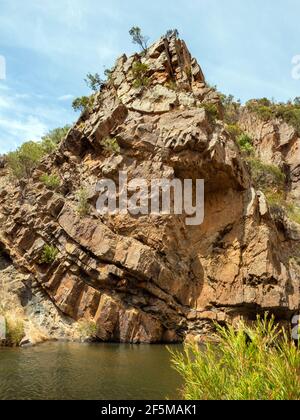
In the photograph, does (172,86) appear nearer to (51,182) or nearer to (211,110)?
(211,110)

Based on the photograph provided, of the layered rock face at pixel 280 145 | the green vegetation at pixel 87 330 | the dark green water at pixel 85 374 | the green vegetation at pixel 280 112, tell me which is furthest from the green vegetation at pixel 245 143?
the dark green water at pixel 85 374

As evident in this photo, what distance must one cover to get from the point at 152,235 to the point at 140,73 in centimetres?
1882

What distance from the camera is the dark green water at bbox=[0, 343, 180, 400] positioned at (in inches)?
628

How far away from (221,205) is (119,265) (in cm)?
1216

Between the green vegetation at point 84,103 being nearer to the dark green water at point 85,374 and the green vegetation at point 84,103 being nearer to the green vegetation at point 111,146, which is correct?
the green vegetation at point 111,146

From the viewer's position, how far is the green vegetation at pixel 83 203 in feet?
120

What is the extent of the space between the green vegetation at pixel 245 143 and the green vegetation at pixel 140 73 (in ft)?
86.5

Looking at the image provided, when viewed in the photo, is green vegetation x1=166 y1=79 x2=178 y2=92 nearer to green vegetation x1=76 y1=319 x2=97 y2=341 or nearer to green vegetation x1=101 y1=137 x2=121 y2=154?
green vegetation x1=101 y1=137 x2=121 y2=154

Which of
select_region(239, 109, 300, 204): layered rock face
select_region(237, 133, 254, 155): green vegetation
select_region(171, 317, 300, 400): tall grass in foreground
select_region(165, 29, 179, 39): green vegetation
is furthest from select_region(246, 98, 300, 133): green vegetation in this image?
select_region(171, 317, 300, 400): tall grass in foreground

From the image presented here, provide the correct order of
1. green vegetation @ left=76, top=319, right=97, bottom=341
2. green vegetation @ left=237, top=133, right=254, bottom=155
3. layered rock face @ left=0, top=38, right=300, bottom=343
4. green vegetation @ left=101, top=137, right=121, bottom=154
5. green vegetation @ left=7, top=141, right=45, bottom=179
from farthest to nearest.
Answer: green vegetation @ left=237, top=133, right=254, bottom=155
green vegetation @ left=7, top=141, right=45, bottom=179
green vegetation @ left=101, top=137, right=121, bottom=154
layered rock face @ left=0, top=38, right=300, bottom=343
green vegetation @ left=76, top=319, right=97, bottom=341

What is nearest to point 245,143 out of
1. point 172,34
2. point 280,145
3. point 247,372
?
point 280,145

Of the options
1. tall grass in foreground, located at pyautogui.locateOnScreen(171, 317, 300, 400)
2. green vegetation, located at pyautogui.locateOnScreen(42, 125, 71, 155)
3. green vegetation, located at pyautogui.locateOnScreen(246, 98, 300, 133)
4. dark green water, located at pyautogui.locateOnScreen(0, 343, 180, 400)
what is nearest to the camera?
tall grass in foreground, located at pyautogui.locateOnScreen(171, 317, 300, 400)

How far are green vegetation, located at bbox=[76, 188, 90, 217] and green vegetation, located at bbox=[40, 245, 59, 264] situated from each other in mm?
3883

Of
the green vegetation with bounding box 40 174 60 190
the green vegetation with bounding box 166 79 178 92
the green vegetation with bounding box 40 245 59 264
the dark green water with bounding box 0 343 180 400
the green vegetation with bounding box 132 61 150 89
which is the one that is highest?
the green vegetation with bounding box 132 61 150 89
